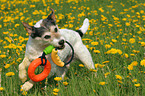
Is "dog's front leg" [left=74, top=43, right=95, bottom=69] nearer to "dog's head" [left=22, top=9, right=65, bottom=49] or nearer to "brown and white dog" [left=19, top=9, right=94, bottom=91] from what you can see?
"brown and white dog" [left=19, top=9, right=94, bottom=91]

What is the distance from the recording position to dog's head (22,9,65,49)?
2.25 meters

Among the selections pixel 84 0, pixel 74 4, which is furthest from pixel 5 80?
pixel 84 0

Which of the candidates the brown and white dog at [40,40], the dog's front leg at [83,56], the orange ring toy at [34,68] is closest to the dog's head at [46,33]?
the brown and white dog at [40,40]

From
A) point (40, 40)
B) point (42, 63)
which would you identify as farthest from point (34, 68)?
point (40, 40)

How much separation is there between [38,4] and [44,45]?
7.41 meters

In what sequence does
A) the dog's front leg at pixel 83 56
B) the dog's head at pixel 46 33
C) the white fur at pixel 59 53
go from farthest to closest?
the dog's front leg at pixel 83 56, the white fur at pixel 59 53, the dog's head at pixel 46 33

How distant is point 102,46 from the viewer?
4004 millimetres

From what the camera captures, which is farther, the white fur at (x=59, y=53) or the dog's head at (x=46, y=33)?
the white fur at (x=59, y=53)

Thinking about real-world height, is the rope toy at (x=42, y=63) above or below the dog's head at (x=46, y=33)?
below

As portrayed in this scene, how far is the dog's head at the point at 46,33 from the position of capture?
2.25 metres

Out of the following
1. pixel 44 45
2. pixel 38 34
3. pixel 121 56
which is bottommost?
pixel 121 56

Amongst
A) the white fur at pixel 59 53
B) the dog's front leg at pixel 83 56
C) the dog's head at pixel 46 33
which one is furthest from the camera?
the dog's front leg at pixel 83 56

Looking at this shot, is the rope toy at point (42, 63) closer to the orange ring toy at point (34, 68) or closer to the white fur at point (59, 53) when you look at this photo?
the orange ring toy at point (34, 68)

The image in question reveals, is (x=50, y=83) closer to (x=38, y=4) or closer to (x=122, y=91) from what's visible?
(x=122, y=91)
